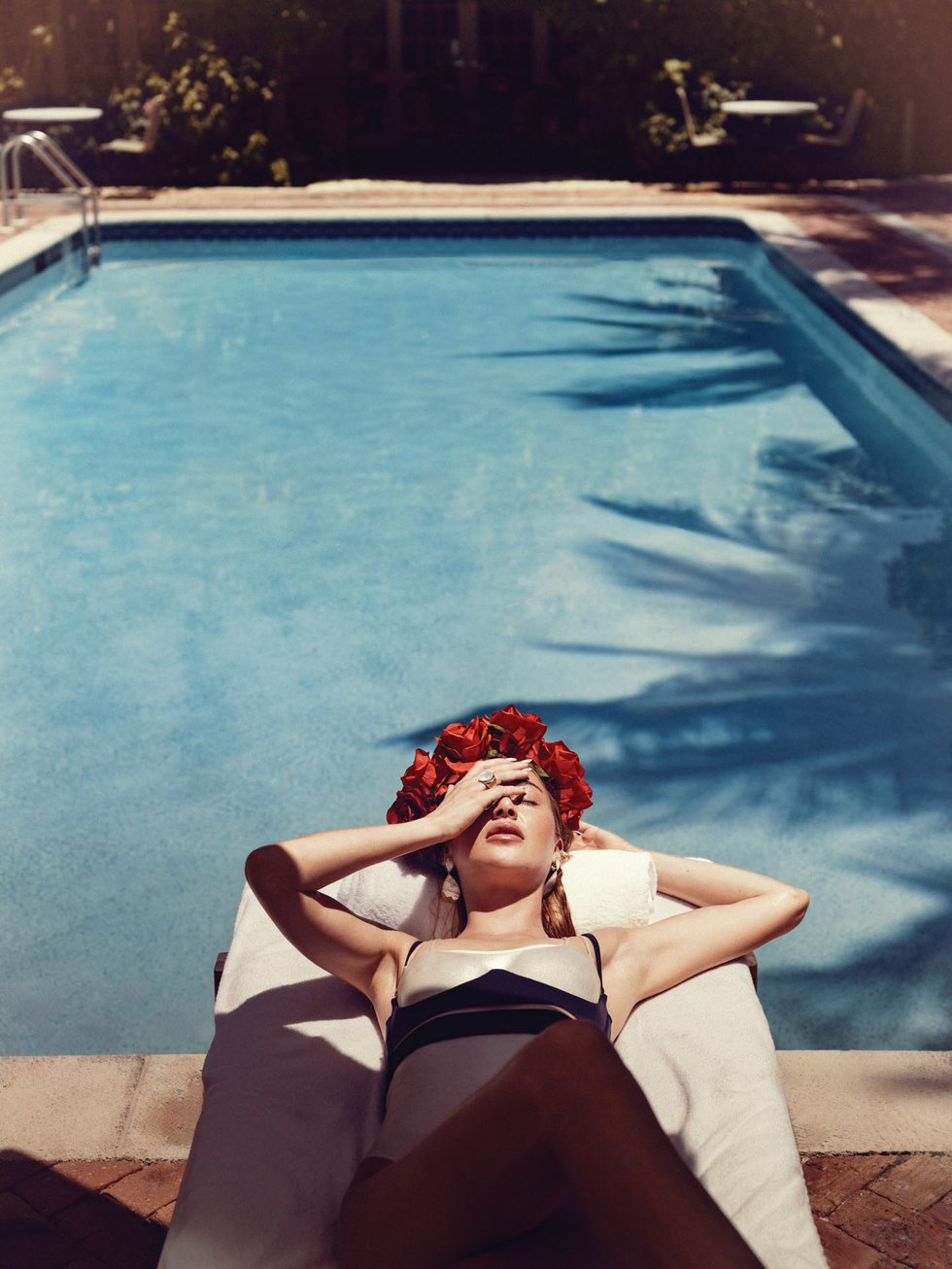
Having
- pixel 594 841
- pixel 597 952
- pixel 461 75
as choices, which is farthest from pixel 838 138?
pixel 597 952

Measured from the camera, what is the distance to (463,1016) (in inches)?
103

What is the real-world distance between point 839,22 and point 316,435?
11378mm

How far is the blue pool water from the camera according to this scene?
179 inches

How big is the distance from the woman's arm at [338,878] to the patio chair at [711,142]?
15.6m

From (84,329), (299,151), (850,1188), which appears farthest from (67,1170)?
(299,151)

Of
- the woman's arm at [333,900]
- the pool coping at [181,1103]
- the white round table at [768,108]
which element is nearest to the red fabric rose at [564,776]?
the woman's arm at [333,900]

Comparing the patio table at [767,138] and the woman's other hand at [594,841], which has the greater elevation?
the patio table at [767,138]

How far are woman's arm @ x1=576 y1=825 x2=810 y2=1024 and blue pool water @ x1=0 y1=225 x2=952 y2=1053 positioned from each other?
3.40 feet

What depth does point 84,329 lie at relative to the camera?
39.1ft

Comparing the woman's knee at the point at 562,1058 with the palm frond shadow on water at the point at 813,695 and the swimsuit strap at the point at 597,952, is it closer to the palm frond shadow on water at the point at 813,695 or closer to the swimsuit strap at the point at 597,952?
the swimsuit strap at the point at 597,952

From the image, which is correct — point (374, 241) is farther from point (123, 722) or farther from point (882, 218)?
point (123, 722)

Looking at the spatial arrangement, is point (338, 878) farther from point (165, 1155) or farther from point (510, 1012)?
point (165, 1155)

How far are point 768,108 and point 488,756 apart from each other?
14812 millimetres

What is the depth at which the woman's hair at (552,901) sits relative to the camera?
2963mm
